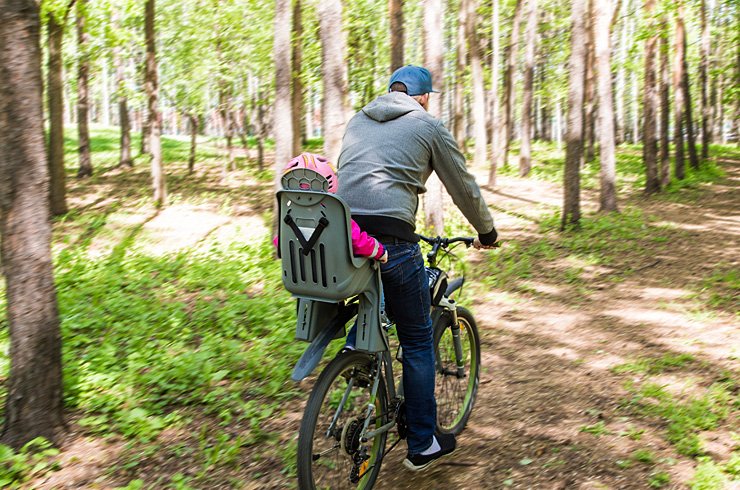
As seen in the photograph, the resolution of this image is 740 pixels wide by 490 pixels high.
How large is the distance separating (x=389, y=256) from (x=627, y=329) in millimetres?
4649

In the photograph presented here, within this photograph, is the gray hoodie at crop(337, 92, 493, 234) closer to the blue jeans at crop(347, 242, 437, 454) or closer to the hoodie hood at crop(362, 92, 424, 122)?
the hoodie hood at crop(362, 92, 424, 122)

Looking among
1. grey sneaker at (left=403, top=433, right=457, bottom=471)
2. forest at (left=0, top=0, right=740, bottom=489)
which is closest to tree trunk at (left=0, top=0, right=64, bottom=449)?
forest at (left=0, top=0, right=740, bottom=489)

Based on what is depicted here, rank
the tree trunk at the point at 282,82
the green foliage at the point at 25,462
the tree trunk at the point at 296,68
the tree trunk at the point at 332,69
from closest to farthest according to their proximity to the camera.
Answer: the green foliage at the point at 25,462 < the tree trunk at the point at 332,69 < the tree trunk at the point at 282,82 < the tree trunk at the point at 296,68

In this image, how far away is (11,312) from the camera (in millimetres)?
4164

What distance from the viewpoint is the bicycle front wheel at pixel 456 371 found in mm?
4411

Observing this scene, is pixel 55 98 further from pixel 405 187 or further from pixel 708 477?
pixel 708 477

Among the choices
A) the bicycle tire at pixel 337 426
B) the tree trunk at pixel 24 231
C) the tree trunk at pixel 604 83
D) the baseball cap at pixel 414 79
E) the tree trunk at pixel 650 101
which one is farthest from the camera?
the tree trunk at pixel 650 101

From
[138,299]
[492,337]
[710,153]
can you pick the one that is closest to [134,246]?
[138,299]

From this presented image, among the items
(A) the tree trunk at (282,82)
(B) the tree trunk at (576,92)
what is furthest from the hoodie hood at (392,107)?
(B) the tree trunk at (576,92)

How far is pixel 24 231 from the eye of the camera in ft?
13.6

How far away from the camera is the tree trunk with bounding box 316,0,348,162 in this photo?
9.22 m

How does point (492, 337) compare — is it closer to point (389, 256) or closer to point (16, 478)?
point (389, 256)

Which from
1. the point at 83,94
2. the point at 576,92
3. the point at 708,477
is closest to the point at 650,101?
the point at 576,92

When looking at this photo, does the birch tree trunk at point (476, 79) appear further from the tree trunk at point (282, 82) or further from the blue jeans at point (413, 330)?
the blue jeans at point (413, 330)
